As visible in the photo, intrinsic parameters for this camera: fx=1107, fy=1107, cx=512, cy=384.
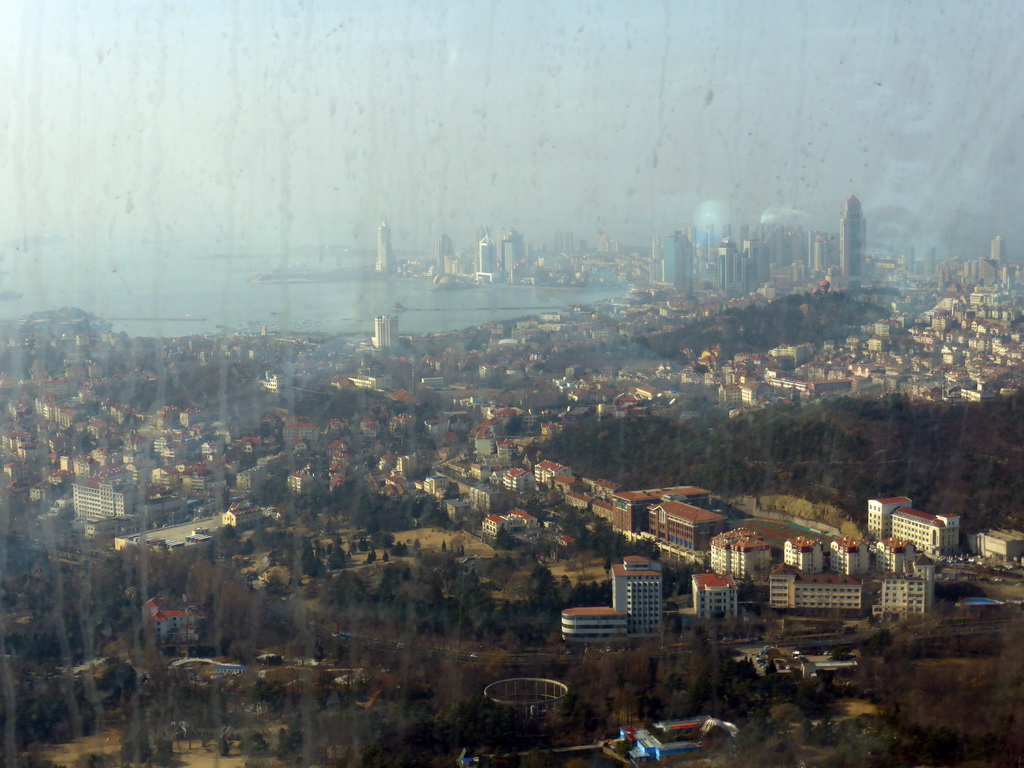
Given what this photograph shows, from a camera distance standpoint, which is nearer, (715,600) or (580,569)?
(715,600)

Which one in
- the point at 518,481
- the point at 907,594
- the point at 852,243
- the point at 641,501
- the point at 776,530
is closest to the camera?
the point at 907,594

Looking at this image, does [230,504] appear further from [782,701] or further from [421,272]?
[421,272]

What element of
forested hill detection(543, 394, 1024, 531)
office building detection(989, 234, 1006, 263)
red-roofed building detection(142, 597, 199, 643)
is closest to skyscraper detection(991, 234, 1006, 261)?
office building detection(989, 234, 1006, 263)

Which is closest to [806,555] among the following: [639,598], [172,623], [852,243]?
[639,598]

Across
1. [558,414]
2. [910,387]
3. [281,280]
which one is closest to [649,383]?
[558,414]

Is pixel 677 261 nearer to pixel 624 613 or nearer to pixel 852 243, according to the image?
pixel 852 243

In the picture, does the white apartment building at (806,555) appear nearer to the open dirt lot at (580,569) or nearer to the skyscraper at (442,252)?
the open dirt lot at (580,569)

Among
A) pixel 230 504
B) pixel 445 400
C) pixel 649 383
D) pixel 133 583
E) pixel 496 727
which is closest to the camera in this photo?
pixel 496 727
